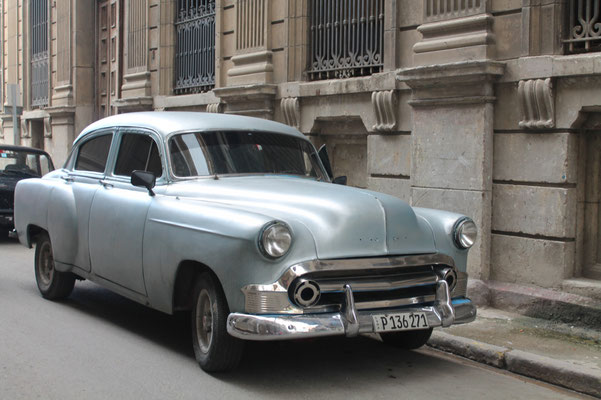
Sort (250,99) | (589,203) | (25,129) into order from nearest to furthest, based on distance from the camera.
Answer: (589,203)
(250,99)
(25,129)

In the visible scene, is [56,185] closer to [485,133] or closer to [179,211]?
[179,211]

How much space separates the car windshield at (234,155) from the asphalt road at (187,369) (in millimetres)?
1487

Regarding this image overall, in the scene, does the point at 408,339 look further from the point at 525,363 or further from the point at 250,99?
the point at 250,99

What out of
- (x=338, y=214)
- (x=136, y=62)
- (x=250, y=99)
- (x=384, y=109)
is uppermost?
(x=136, y=62)

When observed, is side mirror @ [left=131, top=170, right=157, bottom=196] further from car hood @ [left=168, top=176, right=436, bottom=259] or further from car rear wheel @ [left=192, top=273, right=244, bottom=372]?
car rear wheel @ [left=192, top=273, right=244, bottom=372]

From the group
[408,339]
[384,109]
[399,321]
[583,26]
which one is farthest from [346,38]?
[399,321]

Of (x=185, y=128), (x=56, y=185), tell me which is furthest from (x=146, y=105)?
(x=185, y=128)

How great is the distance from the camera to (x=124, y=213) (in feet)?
21.7

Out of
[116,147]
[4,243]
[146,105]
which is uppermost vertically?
[146,105]

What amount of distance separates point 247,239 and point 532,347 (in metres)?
3.04

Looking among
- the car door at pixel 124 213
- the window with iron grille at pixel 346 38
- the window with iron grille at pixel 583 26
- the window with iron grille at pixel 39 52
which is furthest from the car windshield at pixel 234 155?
the window with iron grille at pixel 39 52

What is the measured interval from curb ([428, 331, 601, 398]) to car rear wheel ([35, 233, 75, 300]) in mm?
3858

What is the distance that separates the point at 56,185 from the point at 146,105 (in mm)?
8594

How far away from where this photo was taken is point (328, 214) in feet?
17.4
